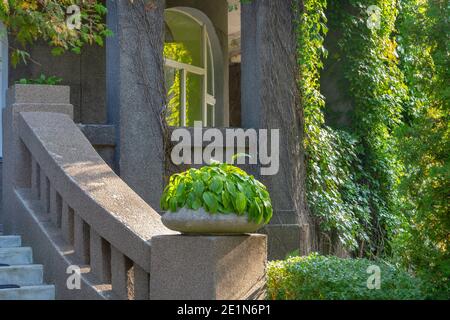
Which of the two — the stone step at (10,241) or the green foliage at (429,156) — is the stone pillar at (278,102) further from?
the green foliage at (429,156)

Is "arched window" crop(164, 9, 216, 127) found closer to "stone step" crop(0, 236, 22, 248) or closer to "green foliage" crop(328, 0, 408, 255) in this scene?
"green foliage" crop(328, 0, 408, 255)

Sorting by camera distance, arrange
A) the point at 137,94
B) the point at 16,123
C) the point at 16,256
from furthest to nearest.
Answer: the point at 137,94 → the point at 16,123 → the point at 16,256

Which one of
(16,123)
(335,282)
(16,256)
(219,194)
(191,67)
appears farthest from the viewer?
(191,67)

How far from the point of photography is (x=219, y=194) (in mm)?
5430

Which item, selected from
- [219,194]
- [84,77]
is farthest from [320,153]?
[219,194]

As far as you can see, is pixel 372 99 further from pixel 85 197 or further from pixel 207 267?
pixel 207 267

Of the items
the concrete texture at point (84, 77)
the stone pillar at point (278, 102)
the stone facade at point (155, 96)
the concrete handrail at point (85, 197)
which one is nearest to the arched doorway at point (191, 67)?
the concrete texture at point (84, 77)

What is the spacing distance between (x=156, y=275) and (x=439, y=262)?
1.99 m

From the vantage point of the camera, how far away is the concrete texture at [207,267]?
17.3ft

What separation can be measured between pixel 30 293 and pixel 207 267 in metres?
1.72

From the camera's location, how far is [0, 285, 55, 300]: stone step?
622cm
